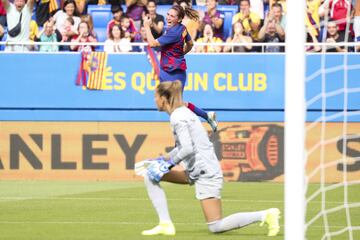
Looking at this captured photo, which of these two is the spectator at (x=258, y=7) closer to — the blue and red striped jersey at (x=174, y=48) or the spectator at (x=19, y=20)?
the spectator at (x=19, y=20)

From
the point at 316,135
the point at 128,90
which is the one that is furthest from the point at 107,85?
the point at 316,135

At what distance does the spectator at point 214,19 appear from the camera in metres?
21.0

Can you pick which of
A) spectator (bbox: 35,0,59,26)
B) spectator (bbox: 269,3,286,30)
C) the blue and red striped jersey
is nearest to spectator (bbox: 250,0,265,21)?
spectator (bbox: 269,3,286,30)

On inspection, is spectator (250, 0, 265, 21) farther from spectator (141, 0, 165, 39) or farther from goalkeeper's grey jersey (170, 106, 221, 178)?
goalkeeper's grey jersey (170, 106, 221, 178)

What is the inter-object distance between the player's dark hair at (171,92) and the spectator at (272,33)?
983cm

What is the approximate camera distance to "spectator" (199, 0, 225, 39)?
68.9ft

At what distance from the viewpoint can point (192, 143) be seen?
10758 mm

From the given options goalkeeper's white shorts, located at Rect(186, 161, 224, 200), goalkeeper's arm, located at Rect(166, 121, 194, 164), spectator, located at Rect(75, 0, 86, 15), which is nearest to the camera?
goalkeeper's arm, located at Rect(166, 121, 194, 164)

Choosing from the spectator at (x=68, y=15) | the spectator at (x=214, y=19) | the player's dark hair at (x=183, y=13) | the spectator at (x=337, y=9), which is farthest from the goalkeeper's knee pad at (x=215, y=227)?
the spectator at (x=68, y=15)

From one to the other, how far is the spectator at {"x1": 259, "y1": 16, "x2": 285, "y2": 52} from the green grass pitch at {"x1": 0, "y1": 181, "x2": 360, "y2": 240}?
2.68 m

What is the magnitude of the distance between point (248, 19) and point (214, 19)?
0.70 metres

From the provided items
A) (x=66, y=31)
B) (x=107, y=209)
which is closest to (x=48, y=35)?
(x=66, y=31)

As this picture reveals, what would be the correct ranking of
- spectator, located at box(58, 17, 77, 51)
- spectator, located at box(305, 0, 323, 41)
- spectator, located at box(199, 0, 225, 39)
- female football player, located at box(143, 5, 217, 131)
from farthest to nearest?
spectator, located at box(58, 17, 77, 51)
spectator, located at box(199, 0, 225, 39)
spectator, located at box(305, 0, 323, 41)
female football player, located at box(143, 5, 217, 131)

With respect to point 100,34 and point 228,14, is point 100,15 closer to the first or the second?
point 100,34
